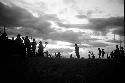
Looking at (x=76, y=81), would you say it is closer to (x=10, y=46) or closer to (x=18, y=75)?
(x=18, y=75)

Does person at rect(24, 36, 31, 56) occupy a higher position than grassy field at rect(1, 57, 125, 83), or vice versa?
person at rect(24, 36, 31, 56)

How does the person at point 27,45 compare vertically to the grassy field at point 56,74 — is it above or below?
above

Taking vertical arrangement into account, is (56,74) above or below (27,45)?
below

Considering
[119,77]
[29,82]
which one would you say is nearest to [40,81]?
[29,82]

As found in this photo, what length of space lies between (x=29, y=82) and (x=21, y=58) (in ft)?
42.9

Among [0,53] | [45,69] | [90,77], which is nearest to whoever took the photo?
[90,77]

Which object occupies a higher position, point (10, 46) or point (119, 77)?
point (10, 46)

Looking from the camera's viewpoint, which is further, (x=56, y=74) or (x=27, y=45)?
(x=27, y=45)

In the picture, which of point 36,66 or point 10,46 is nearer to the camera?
point 36,66

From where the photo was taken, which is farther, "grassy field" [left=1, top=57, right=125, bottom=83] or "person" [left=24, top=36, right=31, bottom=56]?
"person" [left=24, top=36, right=31, bottom=56]

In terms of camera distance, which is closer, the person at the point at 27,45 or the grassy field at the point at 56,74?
the grassy field at the point at 56,74

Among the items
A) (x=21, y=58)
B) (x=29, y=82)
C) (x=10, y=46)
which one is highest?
(x=10, y=46)

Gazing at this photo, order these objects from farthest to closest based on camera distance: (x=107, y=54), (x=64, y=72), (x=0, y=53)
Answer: (x=107, y=54) < (x=0, y=53) < (x=64, y=72)

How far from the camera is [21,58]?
113 feet
